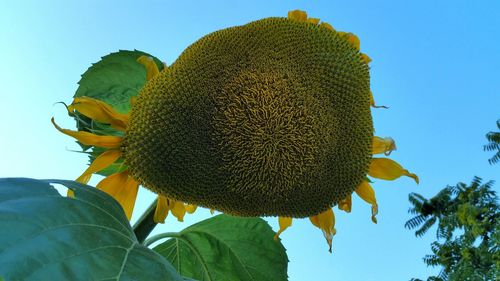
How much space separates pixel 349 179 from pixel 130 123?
0.42 metres

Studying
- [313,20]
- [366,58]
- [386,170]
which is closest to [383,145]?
[386,170]

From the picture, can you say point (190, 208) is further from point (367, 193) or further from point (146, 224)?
point (367, 193)

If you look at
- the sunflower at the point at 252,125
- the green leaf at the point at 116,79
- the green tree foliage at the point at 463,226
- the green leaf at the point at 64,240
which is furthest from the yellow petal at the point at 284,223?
the green tree foliage at the point at 463,226

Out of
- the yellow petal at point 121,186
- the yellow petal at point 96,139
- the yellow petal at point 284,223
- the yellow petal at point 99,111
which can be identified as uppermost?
the yellow petal at point 284,223

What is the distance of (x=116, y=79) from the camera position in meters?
1.43

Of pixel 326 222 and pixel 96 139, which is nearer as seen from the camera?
pixel 96 139

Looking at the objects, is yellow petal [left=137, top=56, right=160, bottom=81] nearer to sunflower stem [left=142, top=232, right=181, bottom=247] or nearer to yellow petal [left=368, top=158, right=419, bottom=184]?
sunflower stem [left=142, top=232, right=181, bottom=247]

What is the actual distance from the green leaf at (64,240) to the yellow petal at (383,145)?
0.61 m

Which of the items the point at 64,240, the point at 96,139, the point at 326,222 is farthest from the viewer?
the point at 326,222

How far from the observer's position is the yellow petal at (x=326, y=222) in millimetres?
1403

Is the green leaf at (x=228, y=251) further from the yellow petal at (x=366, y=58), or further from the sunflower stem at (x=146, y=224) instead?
the yellow petal at (x=366, y=58)

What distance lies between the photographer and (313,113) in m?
1.21

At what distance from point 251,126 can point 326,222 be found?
1.09ft

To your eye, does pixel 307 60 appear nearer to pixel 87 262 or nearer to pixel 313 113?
pixel 313 113
